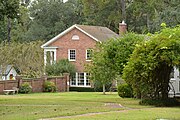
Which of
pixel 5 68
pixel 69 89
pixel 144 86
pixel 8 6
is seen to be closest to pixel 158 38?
pixel 144 86

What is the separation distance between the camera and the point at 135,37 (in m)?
30.3

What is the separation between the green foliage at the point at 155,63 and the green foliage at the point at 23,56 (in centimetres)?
3471

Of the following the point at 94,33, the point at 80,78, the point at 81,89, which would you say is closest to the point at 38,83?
the point at 81,89

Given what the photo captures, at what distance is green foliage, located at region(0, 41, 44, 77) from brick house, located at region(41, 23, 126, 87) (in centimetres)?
163

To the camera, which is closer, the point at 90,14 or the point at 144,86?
the point at 144,86

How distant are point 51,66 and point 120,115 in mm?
39024

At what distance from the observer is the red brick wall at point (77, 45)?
193 ft

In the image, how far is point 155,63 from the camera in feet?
79.5

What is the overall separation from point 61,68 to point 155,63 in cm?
3382

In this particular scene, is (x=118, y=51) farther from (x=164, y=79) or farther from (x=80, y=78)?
(x=80, y=78)

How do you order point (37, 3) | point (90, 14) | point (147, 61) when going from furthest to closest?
point (37, 3), point (90, 14), point (147, 61)

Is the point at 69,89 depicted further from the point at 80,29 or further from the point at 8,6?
the point at 8,6

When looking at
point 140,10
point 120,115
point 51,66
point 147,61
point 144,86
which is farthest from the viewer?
point 140,10

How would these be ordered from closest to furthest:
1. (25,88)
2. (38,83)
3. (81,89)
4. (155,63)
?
1. (155,63)
2. (25,88)
3. (38,83)
4. (81,89)
